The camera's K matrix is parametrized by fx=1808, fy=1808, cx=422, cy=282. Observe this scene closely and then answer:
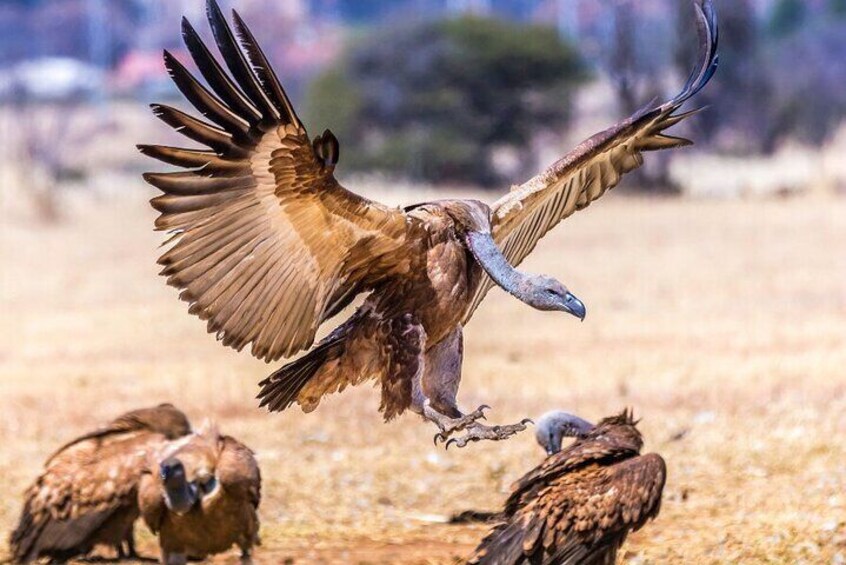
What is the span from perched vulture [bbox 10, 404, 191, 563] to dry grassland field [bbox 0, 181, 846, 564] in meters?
0.64

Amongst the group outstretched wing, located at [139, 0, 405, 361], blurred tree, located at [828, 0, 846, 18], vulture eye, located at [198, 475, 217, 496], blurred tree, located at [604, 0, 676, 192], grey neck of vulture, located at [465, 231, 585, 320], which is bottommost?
vulture eye, located at [198, 475, 217, 496]

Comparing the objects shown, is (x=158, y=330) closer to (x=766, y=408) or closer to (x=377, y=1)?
(x=766, y=408)

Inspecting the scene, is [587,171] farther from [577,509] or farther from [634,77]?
[634,77]

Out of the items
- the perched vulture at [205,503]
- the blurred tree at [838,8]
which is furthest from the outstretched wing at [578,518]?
the blurred tree at [838,8]

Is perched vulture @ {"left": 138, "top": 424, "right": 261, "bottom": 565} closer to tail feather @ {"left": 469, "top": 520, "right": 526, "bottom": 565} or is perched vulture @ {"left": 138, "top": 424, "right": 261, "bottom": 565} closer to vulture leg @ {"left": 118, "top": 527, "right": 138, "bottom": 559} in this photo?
vulture leg @ {"left": 118, "top": 527, "right": 138, "bottom": 559}

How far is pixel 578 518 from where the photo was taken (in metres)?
6.56

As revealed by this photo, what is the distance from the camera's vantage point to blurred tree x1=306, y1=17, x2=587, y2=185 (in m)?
34.1

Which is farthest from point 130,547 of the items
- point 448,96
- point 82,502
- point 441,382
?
point 448,96

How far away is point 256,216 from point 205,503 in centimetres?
166

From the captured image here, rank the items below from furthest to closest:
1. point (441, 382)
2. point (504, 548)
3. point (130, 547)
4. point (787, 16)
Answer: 1. point (787, 16)
2. point (130, 547)
3. point (441, 382)
4. point (504, 548)

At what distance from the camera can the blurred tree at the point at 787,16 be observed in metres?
66.2

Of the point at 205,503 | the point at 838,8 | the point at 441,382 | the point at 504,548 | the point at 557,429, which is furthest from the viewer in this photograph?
the point at 838,8

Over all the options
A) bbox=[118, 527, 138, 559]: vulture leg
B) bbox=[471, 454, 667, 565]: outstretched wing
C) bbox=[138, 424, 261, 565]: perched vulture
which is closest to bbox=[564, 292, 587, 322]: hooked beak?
bbox=[471, 454, 667, 565]: outstretched wing

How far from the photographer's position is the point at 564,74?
3694 centimetres
